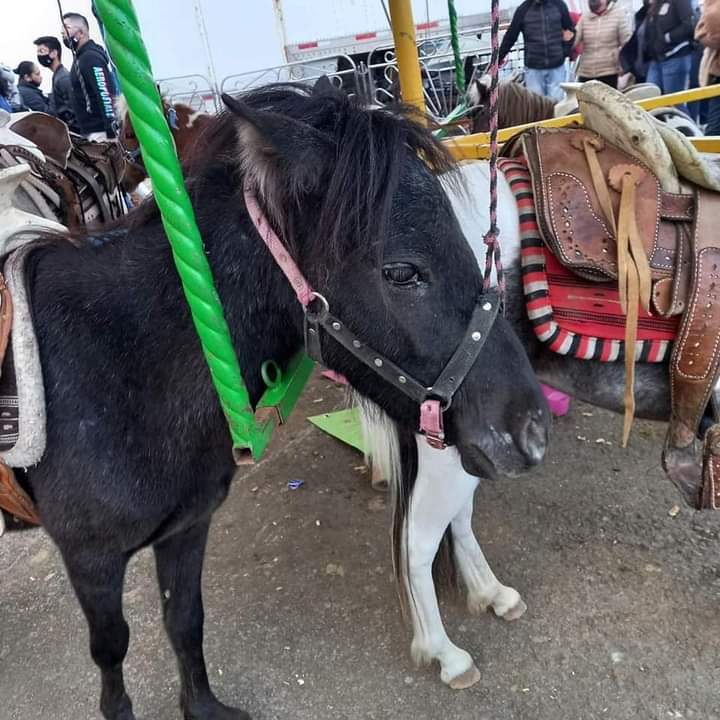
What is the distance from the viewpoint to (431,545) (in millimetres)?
1910

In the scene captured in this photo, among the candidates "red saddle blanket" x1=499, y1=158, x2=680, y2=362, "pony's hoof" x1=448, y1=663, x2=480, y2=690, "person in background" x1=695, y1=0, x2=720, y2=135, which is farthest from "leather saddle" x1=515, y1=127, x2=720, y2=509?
"person in background" x1=695, y1=0, x2=720, y2=135

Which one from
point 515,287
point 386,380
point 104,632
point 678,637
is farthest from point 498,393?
point 678,637

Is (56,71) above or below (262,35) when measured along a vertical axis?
below

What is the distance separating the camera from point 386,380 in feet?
3.98

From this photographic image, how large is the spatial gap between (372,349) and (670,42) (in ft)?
21.2

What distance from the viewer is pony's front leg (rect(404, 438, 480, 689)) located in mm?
1795

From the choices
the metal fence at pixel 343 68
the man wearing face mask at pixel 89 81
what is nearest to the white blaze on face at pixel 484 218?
the man wearing face mask at pixel 89 81

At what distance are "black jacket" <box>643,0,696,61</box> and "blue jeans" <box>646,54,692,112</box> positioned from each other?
52 mm

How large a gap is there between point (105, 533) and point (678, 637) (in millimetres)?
1832

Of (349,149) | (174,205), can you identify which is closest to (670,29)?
(349,149)

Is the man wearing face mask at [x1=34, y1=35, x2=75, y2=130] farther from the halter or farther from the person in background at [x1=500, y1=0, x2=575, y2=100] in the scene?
the halter

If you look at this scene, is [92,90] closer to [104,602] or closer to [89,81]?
[89,81]

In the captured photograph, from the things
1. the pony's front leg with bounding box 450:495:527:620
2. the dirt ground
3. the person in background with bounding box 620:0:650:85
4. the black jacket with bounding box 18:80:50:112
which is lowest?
the dirt ground

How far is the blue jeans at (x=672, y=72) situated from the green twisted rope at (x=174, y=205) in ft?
21.5
